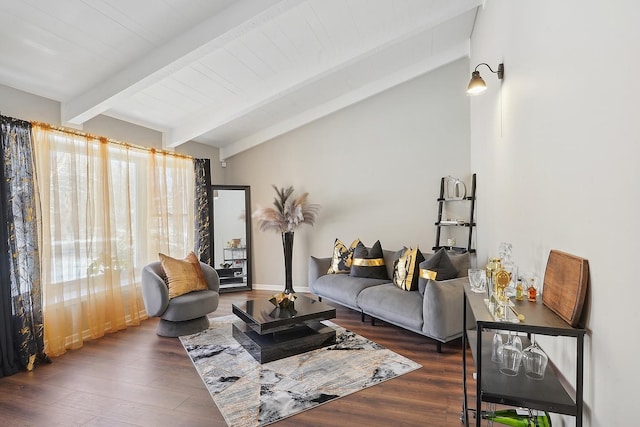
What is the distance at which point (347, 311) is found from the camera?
4.60m

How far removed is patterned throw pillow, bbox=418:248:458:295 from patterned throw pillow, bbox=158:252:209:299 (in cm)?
254

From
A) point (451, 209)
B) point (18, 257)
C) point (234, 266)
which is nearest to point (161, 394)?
point (18, 257)

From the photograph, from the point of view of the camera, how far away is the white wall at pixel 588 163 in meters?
1.00

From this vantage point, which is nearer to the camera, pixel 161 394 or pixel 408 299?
pixel 161 394

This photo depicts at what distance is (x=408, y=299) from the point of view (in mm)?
3494

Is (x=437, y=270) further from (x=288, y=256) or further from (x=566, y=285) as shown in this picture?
(x=288, y=256)

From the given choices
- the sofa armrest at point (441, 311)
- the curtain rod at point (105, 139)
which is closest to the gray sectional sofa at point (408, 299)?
the sofa armrest at point (441, 311)

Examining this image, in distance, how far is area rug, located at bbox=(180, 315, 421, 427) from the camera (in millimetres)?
2348

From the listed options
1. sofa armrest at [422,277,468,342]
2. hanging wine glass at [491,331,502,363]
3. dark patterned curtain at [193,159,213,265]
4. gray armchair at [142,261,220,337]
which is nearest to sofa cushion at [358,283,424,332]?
sofa armrest at [422,277,468,342]

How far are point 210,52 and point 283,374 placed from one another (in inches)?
107

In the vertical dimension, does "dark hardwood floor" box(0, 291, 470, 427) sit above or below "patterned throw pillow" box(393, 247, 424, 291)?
below

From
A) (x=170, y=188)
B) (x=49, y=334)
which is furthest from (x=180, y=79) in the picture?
(x=49, y=334)

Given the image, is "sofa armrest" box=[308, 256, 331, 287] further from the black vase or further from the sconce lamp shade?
the sconce lamp shade

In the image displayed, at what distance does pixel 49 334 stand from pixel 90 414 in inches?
55.7
